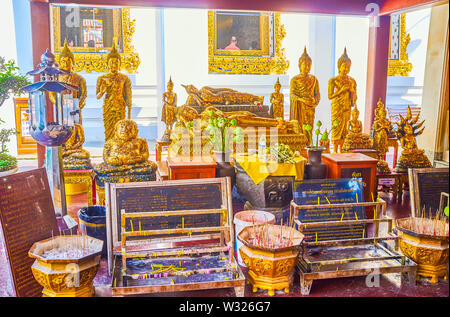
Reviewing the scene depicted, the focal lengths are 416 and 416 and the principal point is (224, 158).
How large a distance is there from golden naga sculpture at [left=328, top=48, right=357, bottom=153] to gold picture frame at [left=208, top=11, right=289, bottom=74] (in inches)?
87.4

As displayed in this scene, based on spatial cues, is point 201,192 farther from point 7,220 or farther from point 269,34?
point 269,34

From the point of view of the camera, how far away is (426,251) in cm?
247

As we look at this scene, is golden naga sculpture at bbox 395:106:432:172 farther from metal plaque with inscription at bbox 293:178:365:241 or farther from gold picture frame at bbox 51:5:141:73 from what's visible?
gold picture frame at bbox 51:5:141:73

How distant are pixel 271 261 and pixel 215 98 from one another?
15.0ft

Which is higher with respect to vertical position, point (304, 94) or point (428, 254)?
point (304, 94)

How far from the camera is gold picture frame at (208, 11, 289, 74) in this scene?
8.34 metres

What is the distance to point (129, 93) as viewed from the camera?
5.91m

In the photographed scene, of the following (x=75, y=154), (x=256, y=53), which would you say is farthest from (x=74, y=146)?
(x=256, y=53)

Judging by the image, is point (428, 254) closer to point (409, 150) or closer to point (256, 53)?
point (409, 150)

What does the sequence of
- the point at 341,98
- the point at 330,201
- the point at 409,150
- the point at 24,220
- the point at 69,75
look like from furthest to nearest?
the point at 341,98
the point at 69,75
the point at 409,150
the point at 330,201
the point at 24,220

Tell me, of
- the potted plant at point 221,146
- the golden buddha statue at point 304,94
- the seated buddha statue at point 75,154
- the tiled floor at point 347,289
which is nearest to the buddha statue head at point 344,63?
the golden buddha statue at point 304,94

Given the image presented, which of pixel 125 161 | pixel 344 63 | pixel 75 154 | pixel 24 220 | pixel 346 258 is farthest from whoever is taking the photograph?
pixel 344 63

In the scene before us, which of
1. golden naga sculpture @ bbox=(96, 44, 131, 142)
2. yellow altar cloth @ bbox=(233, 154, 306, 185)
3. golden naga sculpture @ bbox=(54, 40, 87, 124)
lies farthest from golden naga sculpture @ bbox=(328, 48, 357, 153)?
golden naga sculpture @ bbox=(54, 40, 87, 124)
